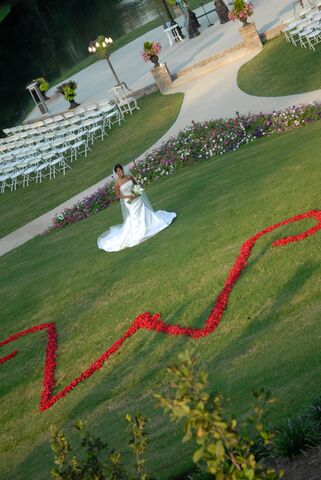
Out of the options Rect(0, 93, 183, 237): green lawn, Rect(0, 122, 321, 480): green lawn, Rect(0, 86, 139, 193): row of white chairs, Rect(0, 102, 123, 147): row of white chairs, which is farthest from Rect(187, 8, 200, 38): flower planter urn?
Rect(0, 122, 321, 480): green lawn

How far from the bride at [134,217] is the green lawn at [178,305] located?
12.6 inches

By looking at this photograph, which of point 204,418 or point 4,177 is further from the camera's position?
point 4,177

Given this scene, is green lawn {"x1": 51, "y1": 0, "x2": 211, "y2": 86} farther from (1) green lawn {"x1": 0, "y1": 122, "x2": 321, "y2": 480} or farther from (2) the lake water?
(1) green lawn {"x1": 0, "y1": 122, "x2": 321, "y2": 480}

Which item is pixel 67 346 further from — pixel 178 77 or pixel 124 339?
pixel 178 77

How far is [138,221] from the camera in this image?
1739 cm

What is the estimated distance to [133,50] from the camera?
45.1 meters

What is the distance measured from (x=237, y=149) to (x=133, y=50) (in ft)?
84.0

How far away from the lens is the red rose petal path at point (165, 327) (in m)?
11.7

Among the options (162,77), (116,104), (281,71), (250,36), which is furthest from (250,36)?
(116,104)

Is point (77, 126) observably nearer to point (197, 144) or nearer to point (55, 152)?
point (55, 152)

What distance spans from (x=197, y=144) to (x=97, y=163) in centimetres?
698

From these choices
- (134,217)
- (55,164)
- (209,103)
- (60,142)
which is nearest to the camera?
(134,217)

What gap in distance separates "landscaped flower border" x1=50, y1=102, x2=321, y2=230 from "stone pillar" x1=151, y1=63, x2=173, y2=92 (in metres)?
7.95

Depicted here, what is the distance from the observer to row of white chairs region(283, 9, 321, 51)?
26188 millimetres
